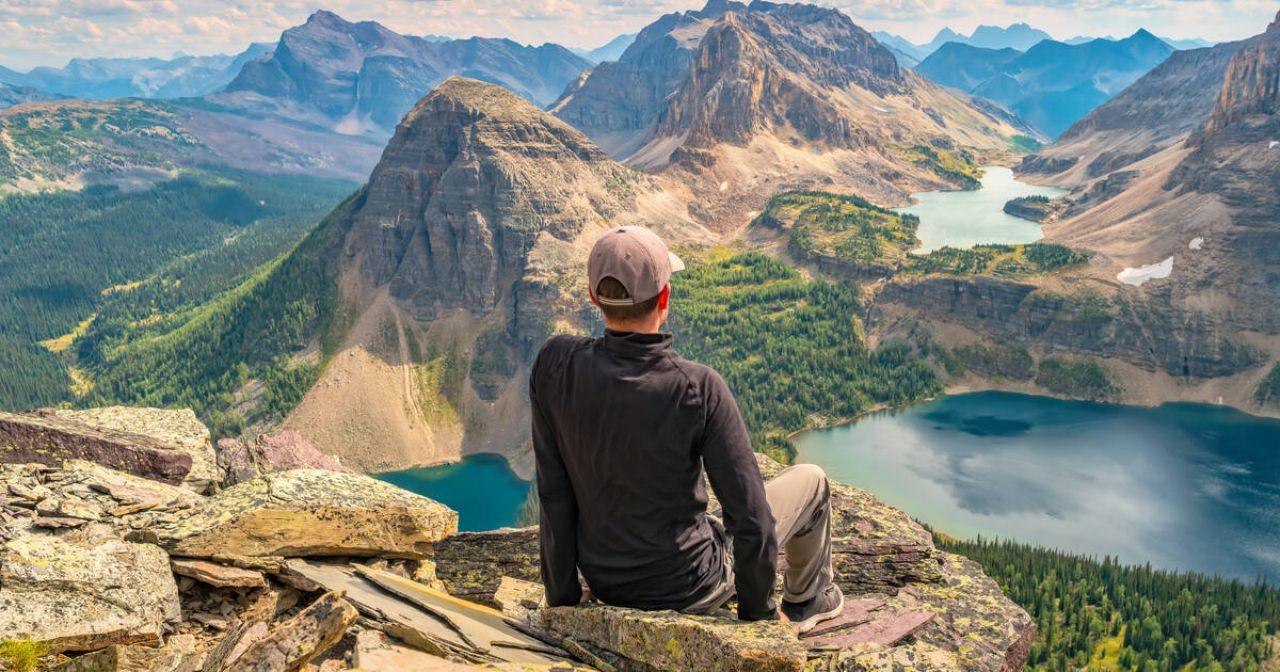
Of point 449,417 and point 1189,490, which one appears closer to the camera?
point 1189,490

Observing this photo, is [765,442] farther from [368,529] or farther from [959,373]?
[368,529]

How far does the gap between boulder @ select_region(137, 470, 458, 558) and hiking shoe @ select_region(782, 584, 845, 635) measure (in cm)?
806

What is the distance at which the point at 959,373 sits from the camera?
172000 mm

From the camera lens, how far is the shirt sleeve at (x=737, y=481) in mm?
9047

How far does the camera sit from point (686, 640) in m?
9.38

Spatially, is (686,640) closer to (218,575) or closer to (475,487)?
(218,575)

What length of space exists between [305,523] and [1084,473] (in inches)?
5349

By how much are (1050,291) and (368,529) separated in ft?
613

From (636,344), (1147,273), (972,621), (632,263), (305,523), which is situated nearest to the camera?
(632,263)

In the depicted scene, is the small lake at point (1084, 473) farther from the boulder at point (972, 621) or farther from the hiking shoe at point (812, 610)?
the hiking shoe at point (812, 610)

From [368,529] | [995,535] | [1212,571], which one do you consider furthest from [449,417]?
[368,529]

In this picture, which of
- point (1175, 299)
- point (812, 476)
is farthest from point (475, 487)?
point (1175, 299)

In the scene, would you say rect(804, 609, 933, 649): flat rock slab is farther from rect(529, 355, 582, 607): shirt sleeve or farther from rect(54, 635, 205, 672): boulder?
rect(54, 635, 205, 672): boulder

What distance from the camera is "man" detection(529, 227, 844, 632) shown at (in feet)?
29.2
